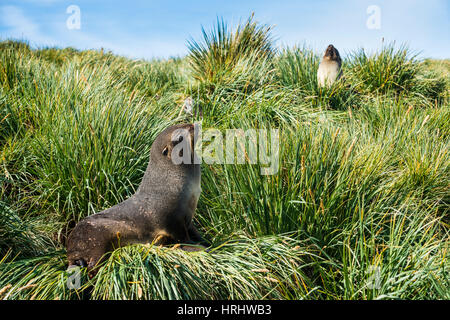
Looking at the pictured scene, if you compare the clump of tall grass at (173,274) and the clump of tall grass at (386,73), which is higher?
the clump of tall grass at (386,73)

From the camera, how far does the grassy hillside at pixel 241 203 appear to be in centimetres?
250

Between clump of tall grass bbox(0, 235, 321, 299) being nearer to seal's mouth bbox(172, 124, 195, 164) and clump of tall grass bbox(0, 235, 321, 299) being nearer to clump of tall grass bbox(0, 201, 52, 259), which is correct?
clump of tall grass bbox(0, 201, 52, 259)

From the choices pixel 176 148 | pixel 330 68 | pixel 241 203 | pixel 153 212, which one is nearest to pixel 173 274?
pixel 153 212

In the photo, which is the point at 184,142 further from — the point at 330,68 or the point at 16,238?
the point at 330,68

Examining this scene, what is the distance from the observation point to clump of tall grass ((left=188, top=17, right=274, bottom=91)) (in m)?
6.39

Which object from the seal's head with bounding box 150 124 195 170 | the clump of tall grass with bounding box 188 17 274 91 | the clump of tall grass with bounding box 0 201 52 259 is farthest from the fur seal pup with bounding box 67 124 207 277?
the clump of tall grass with bounding box 188 17 274 91

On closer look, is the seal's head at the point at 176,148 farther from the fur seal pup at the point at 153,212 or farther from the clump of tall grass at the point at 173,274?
the clump of tall grass at the point at 173,274

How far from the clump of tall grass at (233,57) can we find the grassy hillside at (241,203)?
2.33 feet

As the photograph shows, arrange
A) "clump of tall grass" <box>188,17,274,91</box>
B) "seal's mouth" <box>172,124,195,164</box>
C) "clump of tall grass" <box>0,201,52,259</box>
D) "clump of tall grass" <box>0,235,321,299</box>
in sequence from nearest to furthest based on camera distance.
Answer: "clump of tall grass" <box>0,235,321,299</box>, "seal's mouth" <box>172,124,195,164</box>, "clump of tall grass" <box>0,201,52,259</box>, "clump of tall grass" <box>188,17,274,91</box>

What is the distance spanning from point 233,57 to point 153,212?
17.0ft

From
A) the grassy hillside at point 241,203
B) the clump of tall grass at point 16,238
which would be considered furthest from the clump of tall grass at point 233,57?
the clump of tall grass at point 16,238

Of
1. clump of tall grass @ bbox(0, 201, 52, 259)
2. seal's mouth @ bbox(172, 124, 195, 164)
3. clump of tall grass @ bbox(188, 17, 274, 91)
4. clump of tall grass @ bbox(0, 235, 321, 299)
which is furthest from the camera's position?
clump of tall grass @ bbox(188, 17, 274, 91)

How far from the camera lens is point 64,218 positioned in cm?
368

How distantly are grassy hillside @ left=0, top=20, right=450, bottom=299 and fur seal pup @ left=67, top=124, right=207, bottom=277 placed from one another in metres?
0.11
